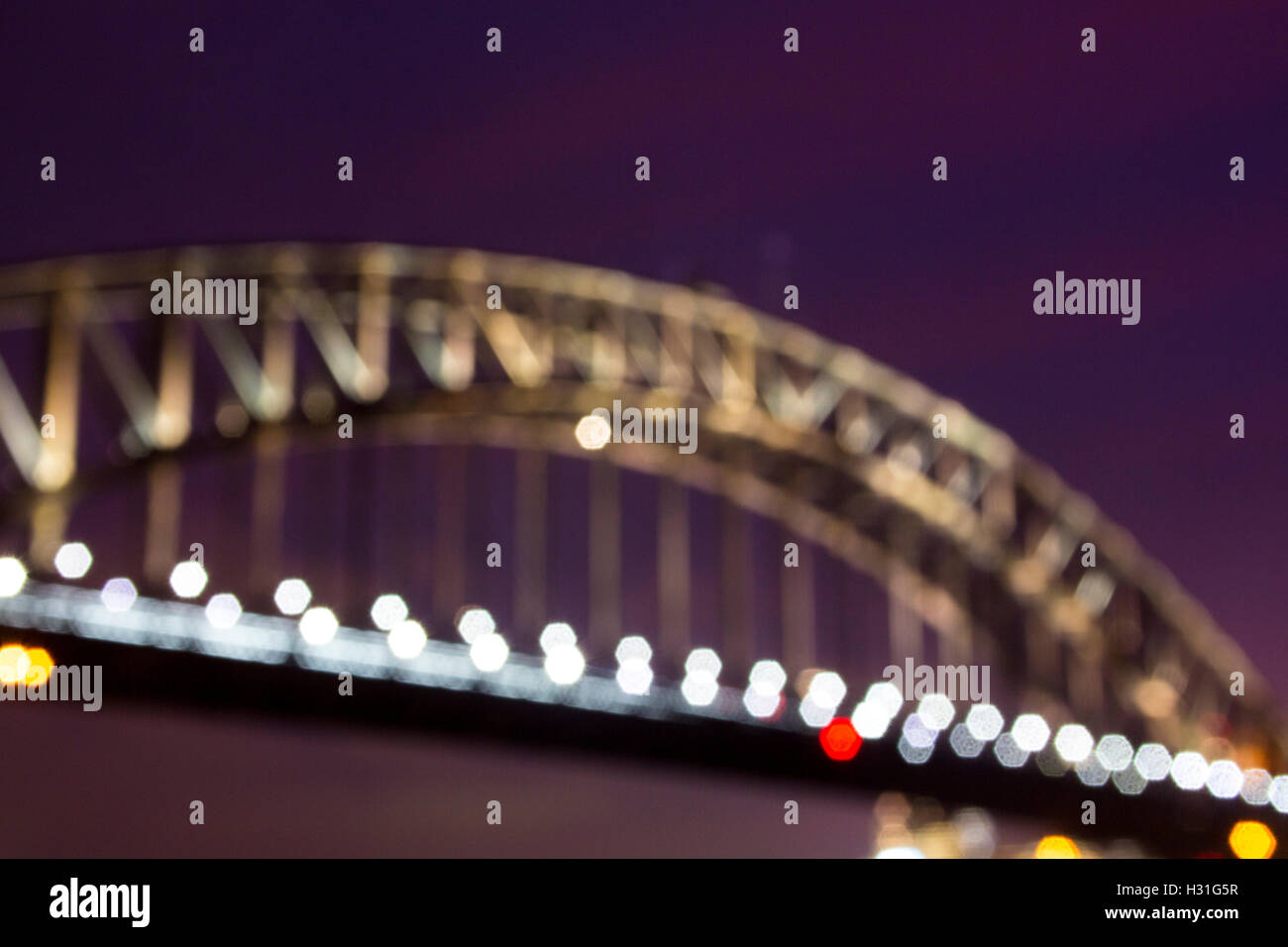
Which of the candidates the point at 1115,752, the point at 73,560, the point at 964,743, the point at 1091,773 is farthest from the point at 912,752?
the point at 73,560

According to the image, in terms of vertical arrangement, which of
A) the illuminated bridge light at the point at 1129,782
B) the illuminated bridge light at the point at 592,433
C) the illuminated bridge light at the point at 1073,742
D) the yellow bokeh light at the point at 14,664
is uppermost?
the illuminated bridge light at the point at 592,433

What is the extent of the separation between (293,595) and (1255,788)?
5142 centimetres

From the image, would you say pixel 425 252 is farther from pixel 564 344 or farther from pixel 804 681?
pixel 804 681

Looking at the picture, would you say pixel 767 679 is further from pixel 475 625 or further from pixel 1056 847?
pixel 1056 847

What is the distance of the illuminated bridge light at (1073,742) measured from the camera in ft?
257

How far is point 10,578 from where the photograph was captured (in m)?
40.3

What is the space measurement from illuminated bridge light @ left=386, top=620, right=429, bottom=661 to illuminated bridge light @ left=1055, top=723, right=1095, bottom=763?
35.2 meters

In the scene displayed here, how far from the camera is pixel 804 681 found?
69250mm

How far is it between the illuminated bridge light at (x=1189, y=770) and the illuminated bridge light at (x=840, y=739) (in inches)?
821

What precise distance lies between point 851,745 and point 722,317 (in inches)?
565

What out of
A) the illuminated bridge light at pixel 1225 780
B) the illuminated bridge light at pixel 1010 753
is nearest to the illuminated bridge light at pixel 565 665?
the illuminated bridge light at pixel 1010 753

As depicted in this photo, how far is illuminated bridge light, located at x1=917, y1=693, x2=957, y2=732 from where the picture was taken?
70.8m

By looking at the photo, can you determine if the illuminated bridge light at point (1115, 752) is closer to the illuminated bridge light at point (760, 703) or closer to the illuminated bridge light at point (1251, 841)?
the illuminated bridge light at point (1251, 841)
